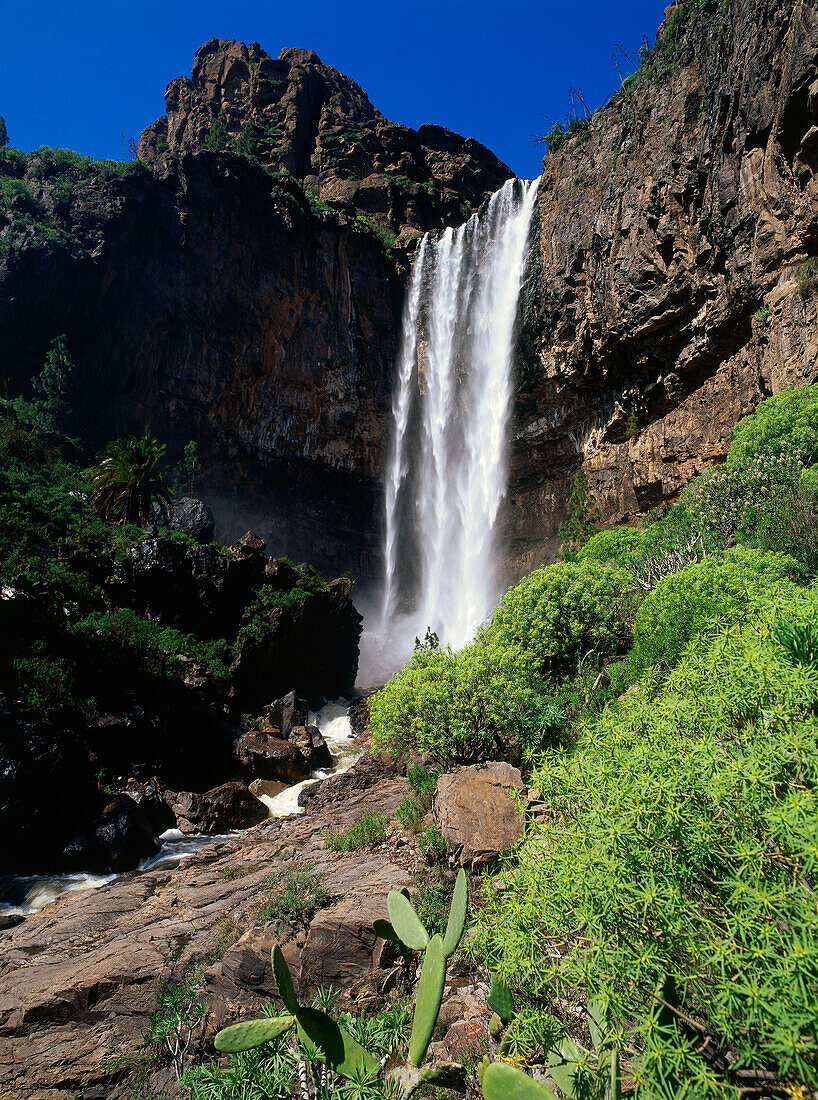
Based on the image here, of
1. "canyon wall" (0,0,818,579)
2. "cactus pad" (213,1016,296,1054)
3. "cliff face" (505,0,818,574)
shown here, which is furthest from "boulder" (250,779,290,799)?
"canyon wall" (0,0,818,579)

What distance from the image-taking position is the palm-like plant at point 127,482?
23531 mm

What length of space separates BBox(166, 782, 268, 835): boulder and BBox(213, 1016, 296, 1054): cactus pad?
9597 mm

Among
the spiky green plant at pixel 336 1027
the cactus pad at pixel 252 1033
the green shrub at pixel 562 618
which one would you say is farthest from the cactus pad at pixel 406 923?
the green shrub at pixel 562 618

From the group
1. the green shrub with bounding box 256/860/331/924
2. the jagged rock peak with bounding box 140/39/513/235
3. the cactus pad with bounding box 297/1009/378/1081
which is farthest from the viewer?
the jagged rock peak with bounding box 140/39/513/235

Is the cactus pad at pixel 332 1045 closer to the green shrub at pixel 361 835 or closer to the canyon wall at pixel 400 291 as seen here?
the green shrub at pixel 361 835

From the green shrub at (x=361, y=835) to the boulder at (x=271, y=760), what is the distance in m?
8.06

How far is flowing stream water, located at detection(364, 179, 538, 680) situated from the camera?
2853 centimetres

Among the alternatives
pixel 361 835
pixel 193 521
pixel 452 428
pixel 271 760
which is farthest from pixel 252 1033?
pixel 452 428

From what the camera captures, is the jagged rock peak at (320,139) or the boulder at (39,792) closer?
the boulder at (39,792)

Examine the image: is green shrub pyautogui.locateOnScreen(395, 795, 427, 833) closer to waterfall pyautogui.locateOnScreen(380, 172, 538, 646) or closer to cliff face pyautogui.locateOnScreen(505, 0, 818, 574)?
cliff face pyautogui.locateOnScreen(505, 0, 818, 574)

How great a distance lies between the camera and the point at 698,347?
66.7ft

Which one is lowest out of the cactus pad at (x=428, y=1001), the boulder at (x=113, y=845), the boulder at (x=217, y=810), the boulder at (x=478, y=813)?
the boulder at (x=217, y=810)

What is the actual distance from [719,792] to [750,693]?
0.66 meters

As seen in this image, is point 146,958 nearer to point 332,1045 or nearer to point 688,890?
point 332,1045
